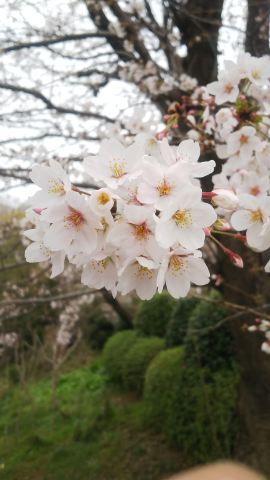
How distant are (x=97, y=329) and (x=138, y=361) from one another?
A: 147 inches

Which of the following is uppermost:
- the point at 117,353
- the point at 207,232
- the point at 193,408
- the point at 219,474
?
the point at 207,232

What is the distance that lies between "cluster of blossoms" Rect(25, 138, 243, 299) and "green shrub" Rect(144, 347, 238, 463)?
2971mm

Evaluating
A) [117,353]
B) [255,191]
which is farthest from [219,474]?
[117,353]

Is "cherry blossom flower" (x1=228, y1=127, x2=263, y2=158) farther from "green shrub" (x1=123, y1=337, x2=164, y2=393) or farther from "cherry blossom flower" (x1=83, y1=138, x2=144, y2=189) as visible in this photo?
"green shrub" (x1=123, y1=337, x2=164, y2=393)

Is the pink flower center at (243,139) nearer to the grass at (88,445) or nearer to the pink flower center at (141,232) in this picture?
the pink flower center at (141,232)

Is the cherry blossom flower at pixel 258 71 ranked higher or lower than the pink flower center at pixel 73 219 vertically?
higher

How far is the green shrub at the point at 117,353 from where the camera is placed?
6.01 m

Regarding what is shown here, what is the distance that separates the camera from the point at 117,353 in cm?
617

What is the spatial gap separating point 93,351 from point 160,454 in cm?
515

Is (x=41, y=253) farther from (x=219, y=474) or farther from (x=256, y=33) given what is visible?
(x=256, y=33)

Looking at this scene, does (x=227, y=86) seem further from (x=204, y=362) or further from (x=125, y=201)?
(x=204, y=362)

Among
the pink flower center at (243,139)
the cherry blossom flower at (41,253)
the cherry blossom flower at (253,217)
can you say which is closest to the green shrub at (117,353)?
the pink flower center at (243,139)

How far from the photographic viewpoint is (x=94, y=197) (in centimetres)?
67

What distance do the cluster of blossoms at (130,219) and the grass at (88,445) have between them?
3.81 meters
